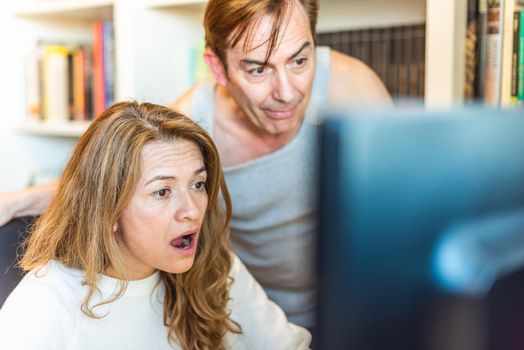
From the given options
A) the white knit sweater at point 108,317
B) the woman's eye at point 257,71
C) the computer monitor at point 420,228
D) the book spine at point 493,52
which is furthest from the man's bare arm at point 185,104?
the computer monitor at point 420,228

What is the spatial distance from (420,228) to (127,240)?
2.61ft

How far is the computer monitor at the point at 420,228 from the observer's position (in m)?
0.38

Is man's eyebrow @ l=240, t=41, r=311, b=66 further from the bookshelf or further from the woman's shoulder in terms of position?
the woman's shoulder

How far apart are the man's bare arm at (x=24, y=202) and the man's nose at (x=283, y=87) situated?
468 millimetres

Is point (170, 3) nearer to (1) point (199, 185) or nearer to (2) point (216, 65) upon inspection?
(2) point (216, 65)

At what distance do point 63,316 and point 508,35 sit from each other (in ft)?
3.02

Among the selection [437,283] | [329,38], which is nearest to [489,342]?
[437,283]

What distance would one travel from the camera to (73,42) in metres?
2.34

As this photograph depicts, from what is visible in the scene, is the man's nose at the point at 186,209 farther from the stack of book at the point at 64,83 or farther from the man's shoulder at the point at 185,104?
the stack of book at the point at 64,83

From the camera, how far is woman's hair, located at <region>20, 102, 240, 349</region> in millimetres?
1088

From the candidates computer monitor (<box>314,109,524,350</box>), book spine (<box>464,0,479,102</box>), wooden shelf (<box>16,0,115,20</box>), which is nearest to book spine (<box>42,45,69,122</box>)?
wooden shelf (<box>16,0,115,20</box>)

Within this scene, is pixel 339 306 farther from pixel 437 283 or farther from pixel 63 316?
pixel 63 316

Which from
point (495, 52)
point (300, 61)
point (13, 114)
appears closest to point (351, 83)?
point (300, 61)

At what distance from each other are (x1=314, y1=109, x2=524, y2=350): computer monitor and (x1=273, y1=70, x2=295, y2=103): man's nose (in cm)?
93
